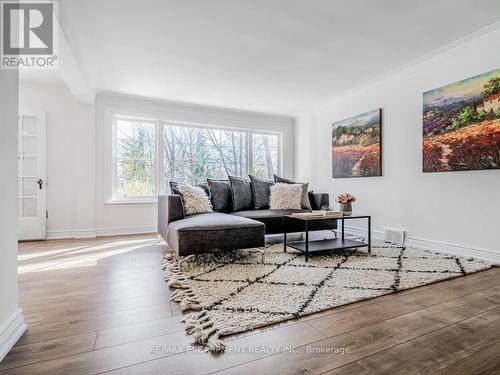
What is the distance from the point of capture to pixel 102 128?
421 cm

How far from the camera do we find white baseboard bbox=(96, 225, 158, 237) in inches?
164

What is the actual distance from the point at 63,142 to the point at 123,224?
1.46 meters

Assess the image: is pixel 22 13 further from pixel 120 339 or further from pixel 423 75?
pixel 423 75

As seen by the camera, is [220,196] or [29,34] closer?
[29,34]

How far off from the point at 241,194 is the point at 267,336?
8.46 ft

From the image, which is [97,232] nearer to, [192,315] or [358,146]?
[192,315]

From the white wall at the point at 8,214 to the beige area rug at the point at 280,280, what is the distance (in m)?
0.77

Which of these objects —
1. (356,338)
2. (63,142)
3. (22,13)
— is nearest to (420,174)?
(356,338)

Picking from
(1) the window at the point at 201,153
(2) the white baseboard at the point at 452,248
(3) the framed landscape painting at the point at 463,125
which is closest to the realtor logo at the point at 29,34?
(1) the window at the point at 201,153

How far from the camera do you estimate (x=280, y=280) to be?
2.05 m

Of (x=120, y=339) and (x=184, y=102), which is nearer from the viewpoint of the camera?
(x=120, y=339)

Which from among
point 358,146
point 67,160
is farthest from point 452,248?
point 67,160

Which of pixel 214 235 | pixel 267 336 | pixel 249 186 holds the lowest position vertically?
pixel 267 336

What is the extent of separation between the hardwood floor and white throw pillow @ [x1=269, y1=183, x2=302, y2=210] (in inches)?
78.5
